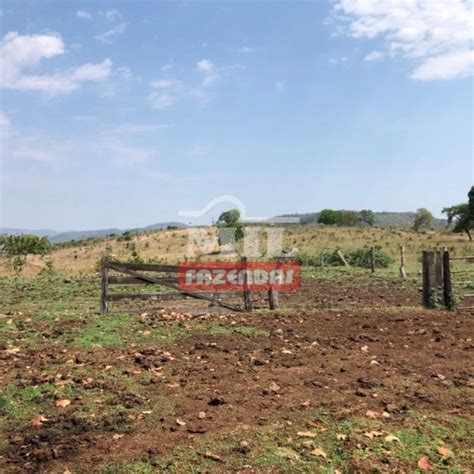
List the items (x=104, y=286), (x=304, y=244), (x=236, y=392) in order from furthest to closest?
(x=304, y=244)
(x=104, y=286)
(x=236, y=392)

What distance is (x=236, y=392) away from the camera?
637 centimetres

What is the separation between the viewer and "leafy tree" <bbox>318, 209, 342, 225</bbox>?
299 feet

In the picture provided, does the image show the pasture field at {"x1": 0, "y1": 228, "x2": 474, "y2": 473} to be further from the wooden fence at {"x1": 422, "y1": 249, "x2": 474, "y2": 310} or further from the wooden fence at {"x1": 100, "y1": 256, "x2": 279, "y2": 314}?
the wooden fence at {"x1": 422, "y1": 249, "x2": 474, "y2": 310}

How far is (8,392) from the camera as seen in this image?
6305 millimetres

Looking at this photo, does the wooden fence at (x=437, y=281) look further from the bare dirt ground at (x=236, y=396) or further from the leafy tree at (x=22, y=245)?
the leafy tree at (x=22, y=245)

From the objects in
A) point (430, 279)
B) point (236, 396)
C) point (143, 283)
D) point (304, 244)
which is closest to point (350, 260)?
point (304, 244)

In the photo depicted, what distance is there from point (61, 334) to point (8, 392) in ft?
11.0

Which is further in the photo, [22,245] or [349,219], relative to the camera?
[349,219]

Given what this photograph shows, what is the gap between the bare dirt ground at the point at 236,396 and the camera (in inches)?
183

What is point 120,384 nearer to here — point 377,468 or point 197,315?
point 377,468

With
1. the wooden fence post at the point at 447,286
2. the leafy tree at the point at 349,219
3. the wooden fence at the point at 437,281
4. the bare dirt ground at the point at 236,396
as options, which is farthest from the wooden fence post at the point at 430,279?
the leafy tree at the point at 349,219

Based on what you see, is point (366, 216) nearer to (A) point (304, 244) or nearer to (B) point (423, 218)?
(B) point (423, 218)

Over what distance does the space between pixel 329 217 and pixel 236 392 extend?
285 feet

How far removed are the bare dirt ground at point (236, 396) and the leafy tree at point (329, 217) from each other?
8105cm
